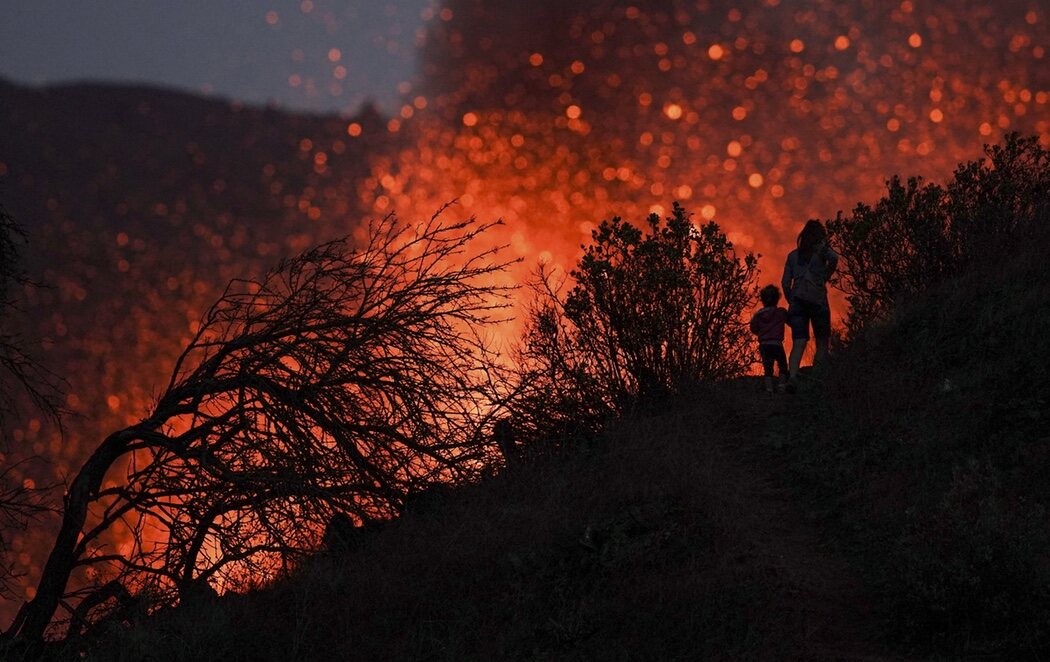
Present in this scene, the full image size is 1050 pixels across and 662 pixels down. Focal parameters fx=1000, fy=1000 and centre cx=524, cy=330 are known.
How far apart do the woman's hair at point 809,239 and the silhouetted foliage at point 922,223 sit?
6.24ft

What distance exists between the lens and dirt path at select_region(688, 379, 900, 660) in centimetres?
631

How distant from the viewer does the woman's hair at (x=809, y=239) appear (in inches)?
479

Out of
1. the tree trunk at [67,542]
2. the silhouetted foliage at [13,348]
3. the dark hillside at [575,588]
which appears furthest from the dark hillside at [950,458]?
the silhouetted foliage at [13,348]

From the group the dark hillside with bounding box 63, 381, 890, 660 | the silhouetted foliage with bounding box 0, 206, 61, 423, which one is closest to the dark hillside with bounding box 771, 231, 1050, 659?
the dark hillside with bounding box 63, 381, 890, 660

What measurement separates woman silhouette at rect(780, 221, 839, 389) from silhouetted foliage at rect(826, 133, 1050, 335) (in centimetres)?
174

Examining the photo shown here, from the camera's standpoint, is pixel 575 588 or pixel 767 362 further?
pixel 767 362

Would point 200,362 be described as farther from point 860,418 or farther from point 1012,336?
point 1012,336

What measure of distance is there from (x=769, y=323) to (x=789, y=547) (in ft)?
16.3

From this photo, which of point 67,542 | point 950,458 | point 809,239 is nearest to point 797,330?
point 809,239

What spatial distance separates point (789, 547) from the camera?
7.93m

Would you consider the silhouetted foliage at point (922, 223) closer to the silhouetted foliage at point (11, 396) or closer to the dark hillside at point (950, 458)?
the dark hillside at point (950, 458)

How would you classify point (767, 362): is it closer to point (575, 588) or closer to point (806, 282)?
point (806, 282)

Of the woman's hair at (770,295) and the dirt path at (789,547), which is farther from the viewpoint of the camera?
the woman's hair at (770,295)

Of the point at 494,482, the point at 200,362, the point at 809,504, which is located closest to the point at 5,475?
the point at 200,362
